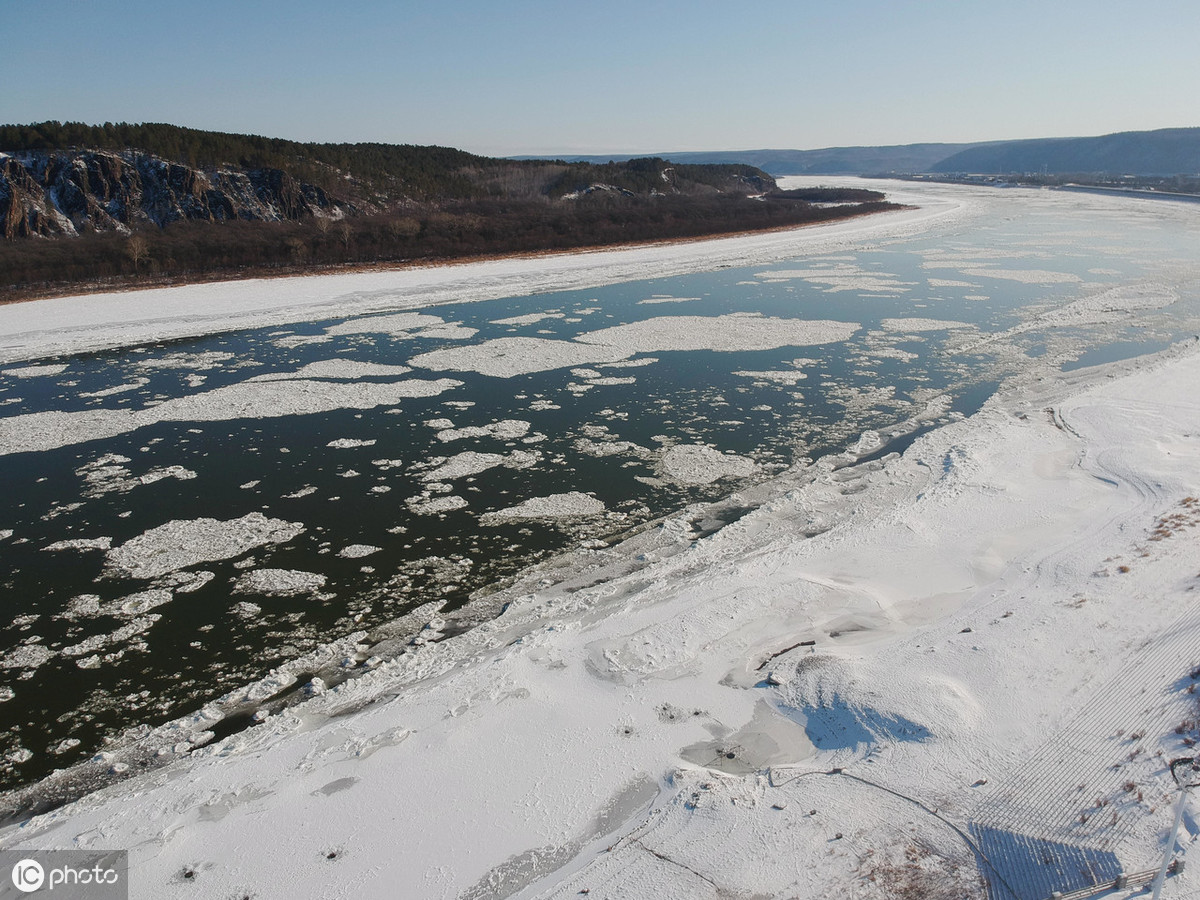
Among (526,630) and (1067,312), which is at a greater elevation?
Result: (1067,312)

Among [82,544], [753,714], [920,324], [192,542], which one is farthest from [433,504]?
[920,324]

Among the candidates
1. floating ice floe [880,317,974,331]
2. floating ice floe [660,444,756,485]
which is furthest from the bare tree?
floating ice floe [880,317,974,331]

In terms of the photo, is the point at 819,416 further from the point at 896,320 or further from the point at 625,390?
the point at 896,320

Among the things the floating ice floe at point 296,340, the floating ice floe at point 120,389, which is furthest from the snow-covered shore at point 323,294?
the floating ice floe at point 120,389

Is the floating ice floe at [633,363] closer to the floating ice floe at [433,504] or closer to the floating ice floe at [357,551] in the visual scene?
the floating ice floe at [433,504]

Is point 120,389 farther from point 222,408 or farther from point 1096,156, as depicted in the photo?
point 1096,156

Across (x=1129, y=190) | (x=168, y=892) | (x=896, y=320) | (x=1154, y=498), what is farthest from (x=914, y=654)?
(x=1129, y=190)
